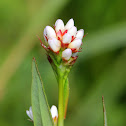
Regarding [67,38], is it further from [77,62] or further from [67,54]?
[77,62]

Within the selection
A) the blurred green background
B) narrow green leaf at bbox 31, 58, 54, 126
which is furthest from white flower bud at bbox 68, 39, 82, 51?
the blurred green background

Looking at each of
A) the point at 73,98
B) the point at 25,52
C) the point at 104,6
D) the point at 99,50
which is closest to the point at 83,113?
the point at 73,98

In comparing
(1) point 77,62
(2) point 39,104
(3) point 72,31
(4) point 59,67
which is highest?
(1) point 77,62

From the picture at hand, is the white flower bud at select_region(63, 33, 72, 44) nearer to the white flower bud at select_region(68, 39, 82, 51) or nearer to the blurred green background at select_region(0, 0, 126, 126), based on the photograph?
the white flower bud at select_region(68, 39, 82, 51)

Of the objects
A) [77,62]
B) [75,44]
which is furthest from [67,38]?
[77,62]

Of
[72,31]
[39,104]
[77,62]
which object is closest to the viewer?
[39,104]

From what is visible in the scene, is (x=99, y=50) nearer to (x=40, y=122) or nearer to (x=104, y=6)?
(x=104, y=6)

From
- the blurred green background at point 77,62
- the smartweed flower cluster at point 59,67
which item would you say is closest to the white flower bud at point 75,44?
the smartweed flower cluster at point 59,67

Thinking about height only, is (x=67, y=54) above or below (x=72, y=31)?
Answer: below
